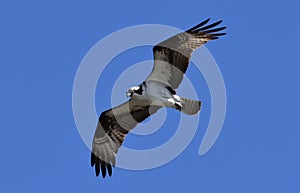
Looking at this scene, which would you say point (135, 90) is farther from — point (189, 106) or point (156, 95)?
point (189, 106)

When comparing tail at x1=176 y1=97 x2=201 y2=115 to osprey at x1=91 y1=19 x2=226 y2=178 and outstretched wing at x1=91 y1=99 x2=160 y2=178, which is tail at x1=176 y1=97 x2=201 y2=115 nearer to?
osprey at x1=91 y1=19 x2=226 y2=178

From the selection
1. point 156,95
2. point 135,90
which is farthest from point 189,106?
point 135,90

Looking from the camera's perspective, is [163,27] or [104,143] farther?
[104,143]

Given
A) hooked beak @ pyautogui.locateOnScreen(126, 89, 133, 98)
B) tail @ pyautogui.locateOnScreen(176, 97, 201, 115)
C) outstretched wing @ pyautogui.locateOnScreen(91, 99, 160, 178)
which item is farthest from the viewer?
outstretched wing @ pyautogui.locateOnScreen(91, 99, 160, 178)

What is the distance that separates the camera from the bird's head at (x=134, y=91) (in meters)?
14.1

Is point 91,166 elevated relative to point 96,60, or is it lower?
lower

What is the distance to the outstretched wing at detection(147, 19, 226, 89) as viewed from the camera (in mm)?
14250

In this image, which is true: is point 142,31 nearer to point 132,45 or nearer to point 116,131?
point 132,45

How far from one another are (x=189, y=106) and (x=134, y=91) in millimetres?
1064

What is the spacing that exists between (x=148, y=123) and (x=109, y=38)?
1.82 metres

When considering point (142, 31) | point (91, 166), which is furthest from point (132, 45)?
point (91, 166)

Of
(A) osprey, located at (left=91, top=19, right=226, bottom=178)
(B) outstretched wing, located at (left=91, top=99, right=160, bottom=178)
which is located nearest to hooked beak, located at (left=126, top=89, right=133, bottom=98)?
(A) osprey, located at (left=91, top=19, right=226, bottom=178)

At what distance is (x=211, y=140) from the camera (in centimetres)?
1517

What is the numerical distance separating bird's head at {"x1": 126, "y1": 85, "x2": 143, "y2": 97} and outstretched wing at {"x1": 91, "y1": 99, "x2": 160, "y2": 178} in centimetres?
84
